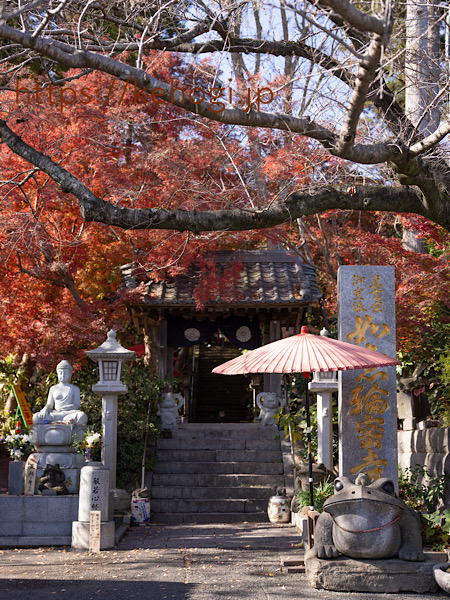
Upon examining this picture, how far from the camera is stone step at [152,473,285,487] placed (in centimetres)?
1335

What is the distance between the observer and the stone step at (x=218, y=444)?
14.5 meters

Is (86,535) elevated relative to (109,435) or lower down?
lower down

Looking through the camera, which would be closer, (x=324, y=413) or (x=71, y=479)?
(x=71, y=479)

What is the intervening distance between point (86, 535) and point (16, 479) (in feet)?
6.50

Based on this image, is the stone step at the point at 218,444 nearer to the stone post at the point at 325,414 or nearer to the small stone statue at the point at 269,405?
the small stone statue at the point at 269,405

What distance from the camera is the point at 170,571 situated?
25.4 ft

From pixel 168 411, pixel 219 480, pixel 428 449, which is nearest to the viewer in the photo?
pixel 428 449

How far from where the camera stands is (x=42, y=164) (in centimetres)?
755

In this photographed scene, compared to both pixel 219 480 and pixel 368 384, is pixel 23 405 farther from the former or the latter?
pixel 368 384

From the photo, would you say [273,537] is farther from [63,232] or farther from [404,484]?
[63,232]

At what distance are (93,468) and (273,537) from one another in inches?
120

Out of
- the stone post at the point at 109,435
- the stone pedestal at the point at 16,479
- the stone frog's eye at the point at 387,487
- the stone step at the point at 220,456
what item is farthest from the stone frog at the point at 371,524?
the stone step at the point at 220,456

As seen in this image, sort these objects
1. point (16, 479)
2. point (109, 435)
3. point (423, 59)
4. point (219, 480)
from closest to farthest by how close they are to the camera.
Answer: point (423, 59) → point (16, 479) → point (109, 435) → point (219, 480)

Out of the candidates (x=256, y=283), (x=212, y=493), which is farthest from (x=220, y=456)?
(x=256, y=283)
